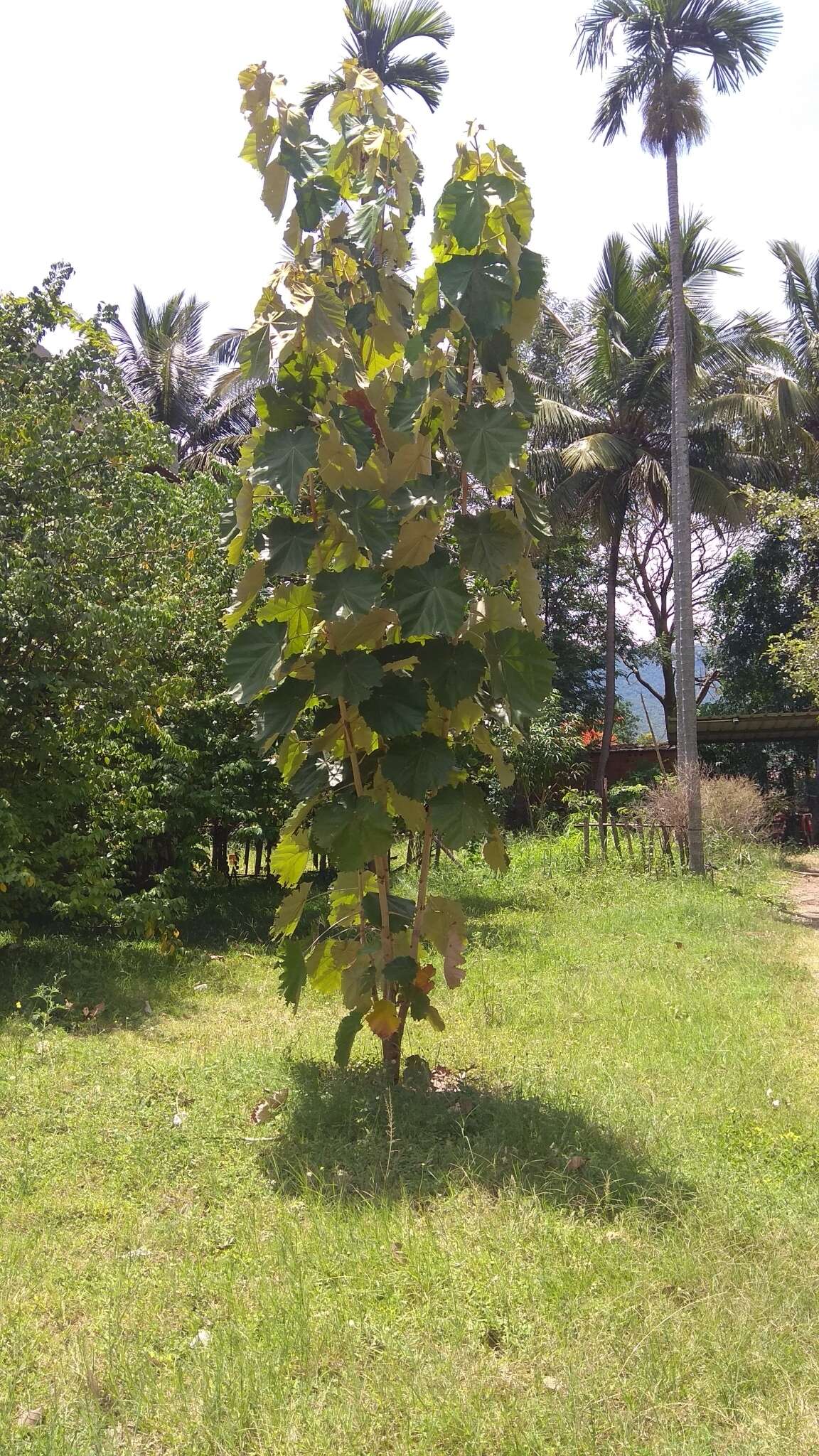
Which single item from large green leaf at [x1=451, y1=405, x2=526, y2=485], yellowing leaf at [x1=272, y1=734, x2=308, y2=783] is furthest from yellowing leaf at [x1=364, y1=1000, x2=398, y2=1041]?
large green leaf at [x1=451, y1=405, x2=526, y2=485]

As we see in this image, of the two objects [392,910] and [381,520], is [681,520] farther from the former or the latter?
[381,520]

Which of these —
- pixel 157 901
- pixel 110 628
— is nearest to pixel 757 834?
pixel 157 901

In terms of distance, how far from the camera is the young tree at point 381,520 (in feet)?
13.0

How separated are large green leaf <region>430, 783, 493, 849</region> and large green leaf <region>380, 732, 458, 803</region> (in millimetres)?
69

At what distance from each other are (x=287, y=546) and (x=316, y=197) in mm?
1480

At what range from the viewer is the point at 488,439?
3977mm

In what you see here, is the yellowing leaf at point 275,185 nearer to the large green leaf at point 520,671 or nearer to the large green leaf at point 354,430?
the large green leaf at point 354,430

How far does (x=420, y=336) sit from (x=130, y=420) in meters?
4.61

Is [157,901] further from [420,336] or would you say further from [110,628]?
[420,336]

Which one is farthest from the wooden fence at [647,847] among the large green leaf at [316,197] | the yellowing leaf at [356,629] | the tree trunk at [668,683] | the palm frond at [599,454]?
the tree trunk at [668,683]

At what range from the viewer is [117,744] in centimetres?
886

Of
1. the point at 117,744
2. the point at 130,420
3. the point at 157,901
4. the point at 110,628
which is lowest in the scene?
the point at 157,901

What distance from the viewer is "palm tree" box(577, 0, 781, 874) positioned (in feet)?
45.3

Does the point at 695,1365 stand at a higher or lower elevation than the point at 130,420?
lower
